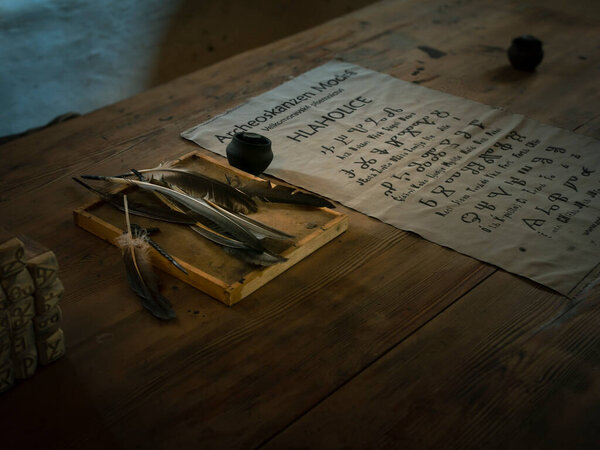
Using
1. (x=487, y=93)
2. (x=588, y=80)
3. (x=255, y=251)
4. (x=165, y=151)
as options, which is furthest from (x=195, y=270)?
(x=588, y=80)

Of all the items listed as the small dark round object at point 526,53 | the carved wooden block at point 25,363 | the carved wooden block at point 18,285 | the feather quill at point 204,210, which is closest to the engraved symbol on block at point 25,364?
the carved wooden block at point 25,363

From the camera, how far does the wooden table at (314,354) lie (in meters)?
0.99

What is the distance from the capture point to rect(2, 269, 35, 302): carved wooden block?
3.08 feet

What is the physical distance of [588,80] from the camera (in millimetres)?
2150

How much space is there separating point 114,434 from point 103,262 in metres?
0.41

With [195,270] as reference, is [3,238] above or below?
above

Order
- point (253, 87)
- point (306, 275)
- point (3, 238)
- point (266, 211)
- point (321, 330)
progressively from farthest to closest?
point (253, 87) < point (266, 211) < point (306, 275) < point (321, 330) < point (3, 238)

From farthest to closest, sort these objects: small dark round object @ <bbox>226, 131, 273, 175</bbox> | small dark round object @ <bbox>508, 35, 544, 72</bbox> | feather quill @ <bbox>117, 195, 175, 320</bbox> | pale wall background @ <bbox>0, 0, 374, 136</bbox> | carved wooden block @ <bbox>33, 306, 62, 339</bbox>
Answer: pale wall background @ <bbox>0, 0, 374, 136</bbox>
small dark round object @ <bbox>508, 35, 544, 72</bbox>
small dark round object @ <bbox>226, 131, 273, 175</bbox>
feather quill @ <bbox>117, 195, 175, 320</bbox>
carved wooden block @ <bbox>33, 306, 62, 339</bbox>

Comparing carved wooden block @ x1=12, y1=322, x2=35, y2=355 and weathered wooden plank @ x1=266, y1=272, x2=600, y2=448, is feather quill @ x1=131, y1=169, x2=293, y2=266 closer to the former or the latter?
weathered wooden plank @ x1=266, y1=272, x2=600, y2=448

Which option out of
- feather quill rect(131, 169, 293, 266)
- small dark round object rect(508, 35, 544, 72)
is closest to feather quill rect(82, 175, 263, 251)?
feather quill rect(131, 169, 293, 266)

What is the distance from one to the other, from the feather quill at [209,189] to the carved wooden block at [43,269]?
0.43 m

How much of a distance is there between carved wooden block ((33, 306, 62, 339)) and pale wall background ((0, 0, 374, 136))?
2.17 m

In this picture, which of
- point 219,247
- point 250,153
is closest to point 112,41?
point 250,153

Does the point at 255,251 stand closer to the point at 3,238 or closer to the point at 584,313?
the point at 3,238
